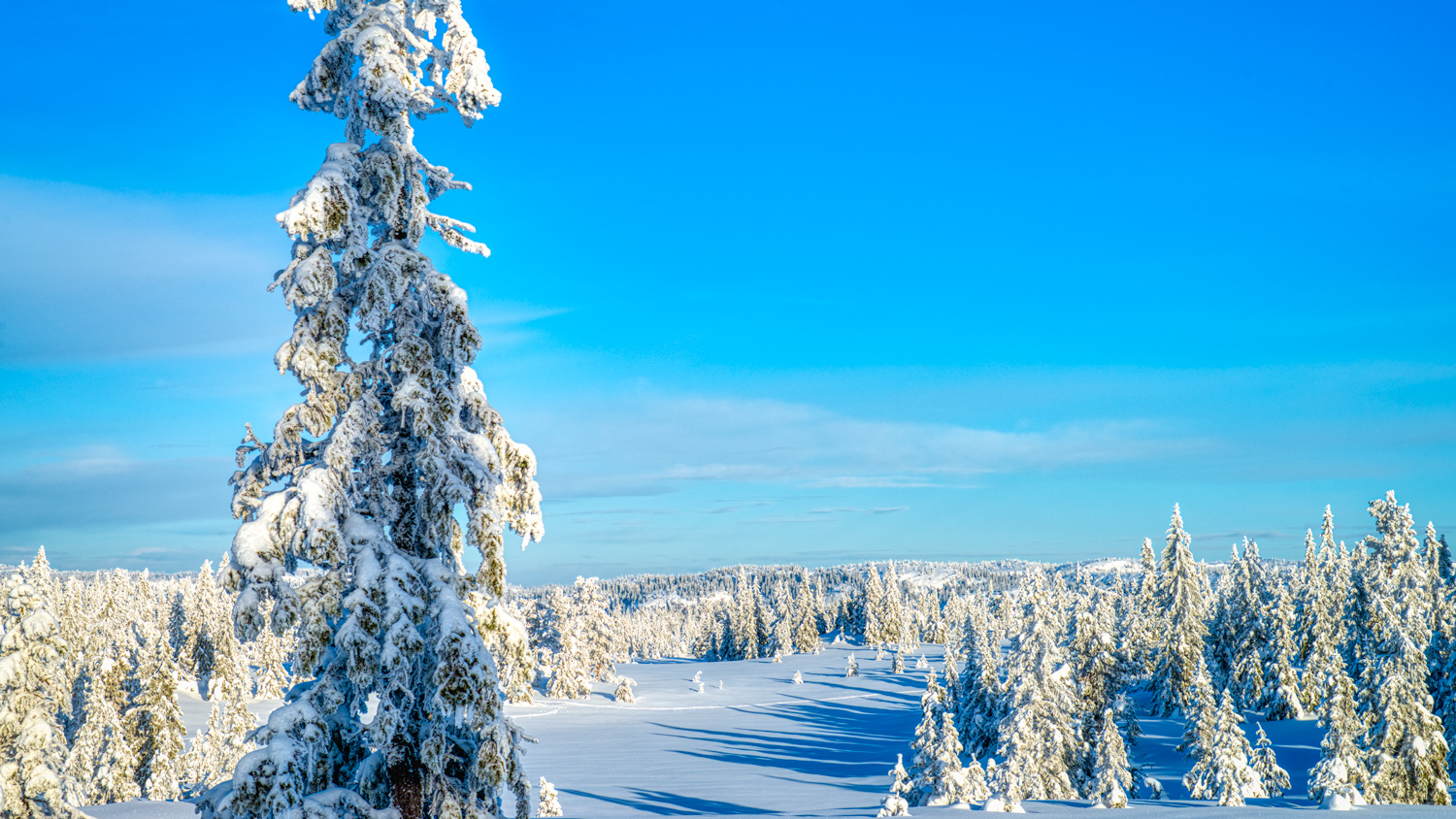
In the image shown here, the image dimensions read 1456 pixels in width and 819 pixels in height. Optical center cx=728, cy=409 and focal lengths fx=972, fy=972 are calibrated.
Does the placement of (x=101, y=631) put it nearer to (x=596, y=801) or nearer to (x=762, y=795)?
(x=596, y=801)

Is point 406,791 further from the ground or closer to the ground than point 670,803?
further from the ground

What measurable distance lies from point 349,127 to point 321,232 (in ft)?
5.03

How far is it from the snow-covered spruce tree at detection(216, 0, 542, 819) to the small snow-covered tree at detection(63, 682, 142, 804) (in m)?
48.0

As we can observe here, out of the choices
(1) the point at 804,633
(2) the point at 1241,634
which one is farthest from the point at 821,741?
(1) the point at 804,633

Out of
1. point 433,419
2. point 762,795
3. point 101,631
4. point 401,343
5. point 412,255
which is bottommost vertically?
point 762,795

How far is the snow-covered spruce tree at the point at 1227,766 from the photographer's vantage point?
131 ft

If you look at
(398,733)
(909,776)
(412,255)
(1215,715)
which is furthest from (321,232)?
(1215,715)

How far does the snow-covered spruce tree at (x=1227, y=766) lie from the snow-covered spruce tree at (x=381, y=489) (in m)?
38.9

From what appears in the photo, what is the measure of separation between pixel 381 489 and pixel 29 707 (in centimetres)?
1911

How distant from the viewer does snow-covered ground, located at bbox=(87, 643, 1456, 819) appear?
45531 millimetres

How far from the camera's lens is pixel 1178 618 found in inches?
2411

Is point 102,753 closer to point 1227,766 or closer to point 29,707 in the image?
point 29,707

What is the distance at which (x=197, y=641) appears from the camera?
326 ft

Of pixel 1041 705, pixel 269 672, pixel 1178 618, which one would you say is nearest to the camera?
pixel 1041 705
